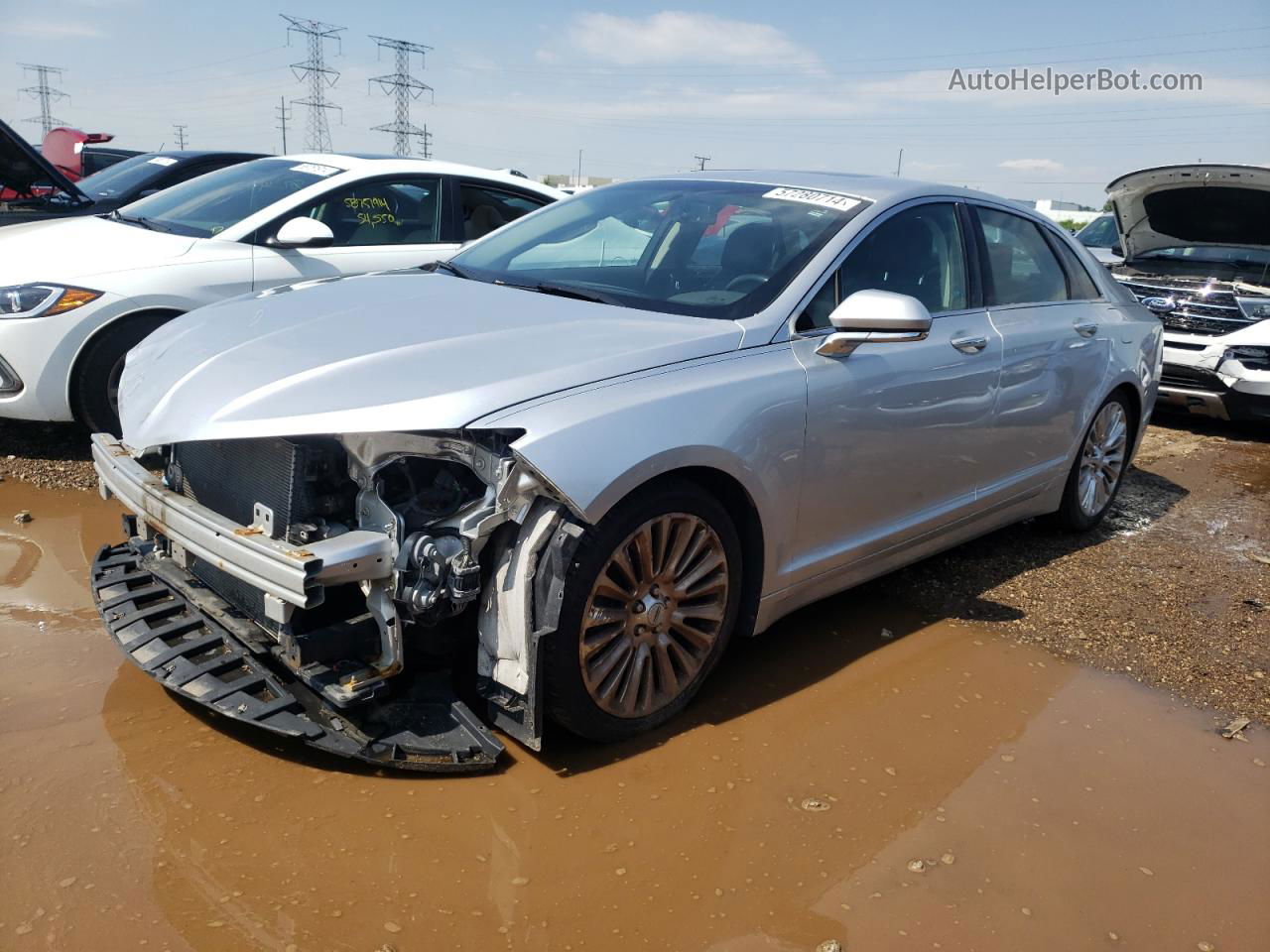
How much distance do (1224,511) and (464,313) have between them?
16.7 ft

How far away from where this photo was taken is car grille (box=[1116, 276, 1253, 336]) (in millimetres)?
8047

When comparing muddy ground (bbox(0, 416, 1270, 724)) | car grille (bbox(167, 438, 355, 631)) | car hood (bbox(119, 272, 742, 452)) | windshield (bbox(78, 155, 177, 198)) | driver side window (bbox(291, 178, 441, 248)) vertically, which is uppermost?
windshield (bbox(78, 155, 177, 198))

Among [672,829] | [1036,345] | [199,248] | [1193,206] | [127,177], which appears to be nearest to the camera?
[672,829]

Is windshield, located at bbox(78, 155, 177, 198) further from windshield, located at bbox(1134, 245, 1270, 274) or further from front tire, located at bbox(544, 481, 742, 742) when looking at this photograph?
windshield, located at bbox(1134, 245, 1270, 274)

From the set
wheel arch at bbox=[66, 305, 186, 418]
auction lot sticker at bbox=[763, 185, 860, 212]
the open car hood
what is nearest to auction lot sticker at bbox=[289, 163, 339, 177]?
wheel arch at bbox=[66, 305, 186, 418]

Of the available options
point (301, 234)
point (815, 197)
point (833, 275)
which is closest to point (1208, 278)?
point (815, 197)

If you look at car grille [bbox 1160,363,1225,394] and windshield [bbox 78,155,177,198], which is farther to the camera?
car grille [bbox 1160,363,1225,394]

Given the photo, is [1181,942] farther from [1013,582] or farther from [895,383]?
[1013,582]

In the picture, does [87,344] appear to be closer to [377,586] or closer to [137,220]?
[137,220]

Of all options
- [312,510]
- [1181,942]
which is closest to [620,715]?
[312,510]

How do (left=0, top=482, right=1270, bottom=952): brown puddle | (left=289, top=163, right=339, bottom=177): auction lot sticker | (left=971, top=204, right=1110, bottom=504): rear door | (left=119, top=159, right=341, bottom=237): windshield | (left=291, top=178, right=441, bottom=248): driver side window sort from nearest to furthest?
(left=0, top=482, right=1270, bottom=952): brown puddle
(left=971, top=204, right=1110, bottom=504): rear door
(left=119, top=159, right=341, bottom=237): windshield
(left=291, top=178, right=441, bottom=248): driver side window
(left=289, top=163, right=339, bottom=177): auction lot sticker

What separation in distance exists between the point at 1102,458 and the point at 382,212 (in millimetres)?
4309

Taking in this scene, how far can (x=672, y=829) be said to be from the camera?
8.93ft

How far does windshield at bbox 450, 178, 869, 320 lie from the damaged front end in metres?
1.00
